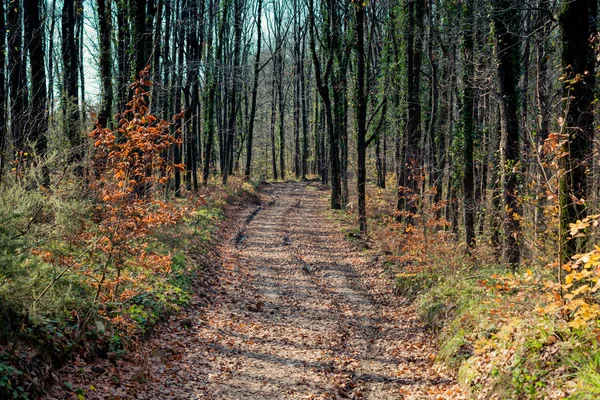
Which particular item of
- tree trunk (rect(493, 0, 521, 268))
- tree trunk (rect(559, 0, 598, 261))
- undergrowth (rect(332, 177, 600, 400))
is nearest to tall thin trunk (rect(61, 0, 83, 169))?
undergrowth (rect(332, 177, 600, 400))

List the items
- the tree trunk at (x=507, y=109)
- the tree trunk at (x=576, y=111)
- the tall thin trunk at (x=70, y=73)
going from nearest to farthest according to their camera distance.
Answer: the tree trunk at (x=576, y=111), the tree trunk at (x=507, y=109), the tall thin trunk at (x=70, y=73)

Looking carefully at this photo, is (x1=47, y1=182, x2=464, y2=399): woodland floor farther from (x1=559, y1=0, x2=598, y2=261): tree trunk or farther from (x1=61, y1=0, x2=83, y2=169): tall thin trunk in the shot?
(x1=61, y1=0, x2=83, y2=169): tall thin trunk

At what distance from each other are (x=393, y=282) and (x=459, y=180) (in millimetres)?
6419

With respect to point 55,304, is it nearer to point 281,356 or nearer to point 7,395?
point 7,395

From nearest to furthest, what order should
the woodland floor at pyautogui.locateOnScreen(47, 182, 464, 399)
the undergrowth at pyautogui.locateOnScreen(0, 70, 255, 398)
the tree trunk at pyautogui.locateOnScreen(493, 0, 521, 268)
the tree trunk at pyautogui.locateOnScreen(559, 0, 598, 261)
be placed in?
the undergrowth at pyautogui.locateOnScreen(0, 70, 255, 398) < the tree trunk at pyautogui.locateOnScreen(559, 0, 598, 261) < the woodland floor at pyautogui.locateOnScreen(47, 182, 464, 399) < the tree trunk at pyautogui.locateOnScreen(493, 0, 521, 268)

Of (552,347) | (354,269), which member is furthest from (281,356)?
(354,269)

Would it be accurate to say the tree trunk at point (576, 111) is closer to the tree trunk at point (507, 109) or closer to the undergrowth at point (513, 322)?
the undergrowth at point (513, 322)

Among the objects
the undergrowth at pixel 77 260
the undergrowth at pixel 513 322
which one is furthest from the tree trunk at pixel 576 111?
the undergrowth at pixel 77 260

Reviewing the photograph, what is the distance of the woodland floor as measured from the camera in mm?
6160

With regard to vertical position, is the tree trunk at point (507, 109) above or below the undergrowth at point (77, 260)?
above

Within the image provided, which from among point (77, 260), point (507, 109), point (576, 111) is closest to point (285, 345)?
point (77, 260)

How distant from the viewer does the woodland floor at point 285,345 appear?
6160 millimetres

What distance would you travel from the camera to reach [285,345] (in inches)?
310

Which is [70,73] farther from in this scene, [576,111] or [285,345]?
[576,111]
